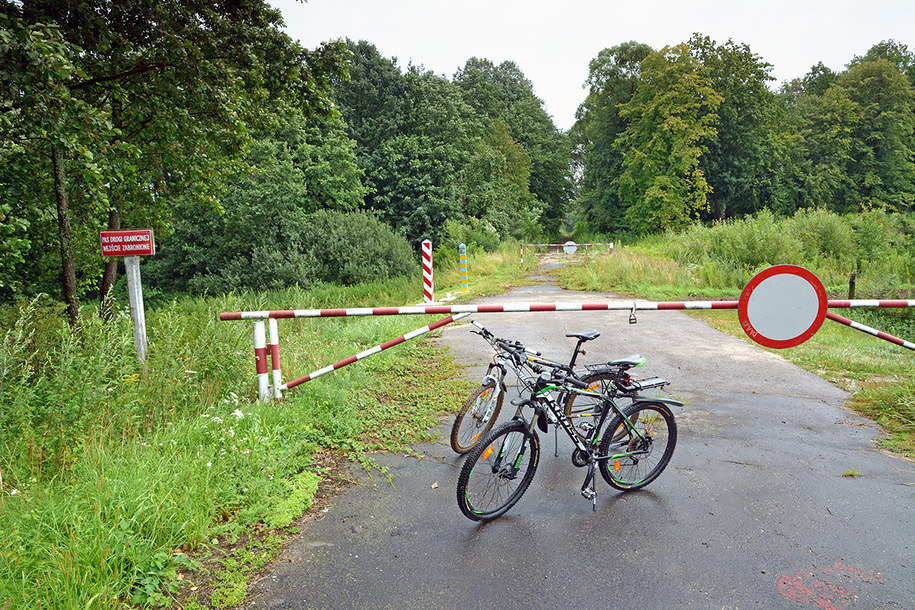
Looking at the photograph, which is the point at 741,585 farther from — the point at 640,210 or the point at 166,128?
the point at 640,210

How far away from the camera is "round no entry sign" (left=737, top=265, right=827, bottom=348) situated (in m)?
4.43

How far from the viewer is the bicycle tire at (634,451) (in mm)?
3811

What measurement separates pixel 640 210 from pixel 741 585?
43.9 m

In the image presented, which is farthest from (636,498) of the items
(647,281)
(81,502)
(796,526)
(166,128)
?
(647,281)

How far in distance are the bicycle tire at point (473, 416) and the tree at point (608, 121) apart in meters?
46.7

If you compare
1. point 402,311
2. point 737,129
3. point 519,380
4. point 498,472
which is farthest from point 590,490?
point 737,129

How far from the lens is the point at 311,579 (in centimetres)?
294

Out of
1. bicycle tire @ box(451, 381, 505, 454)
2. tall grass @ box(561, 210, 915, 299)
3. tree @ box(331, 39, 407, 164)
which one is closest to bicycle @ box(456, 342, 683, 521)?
bicycle tire @ box(451, 381, 505, 454)

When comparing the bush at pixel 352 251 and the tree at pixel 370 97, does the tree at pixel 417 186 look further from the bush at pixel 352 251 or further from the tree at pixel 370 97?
the bush at pixel 352 251

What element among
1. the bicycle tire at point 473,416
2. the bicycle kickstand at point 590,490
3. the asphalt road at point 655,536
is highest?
the bicycle tire at point 473,416

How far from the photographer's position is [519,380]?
4102mm

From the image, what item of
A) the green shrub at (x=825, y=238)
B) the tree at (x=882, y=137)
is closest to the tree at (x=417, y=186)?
the green shrub at (x=825, y=238)

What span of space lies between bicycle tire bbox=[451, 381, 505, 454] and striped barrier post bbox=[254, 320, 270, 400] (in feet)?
5.93

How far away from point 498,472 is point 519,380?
2.67 ft
